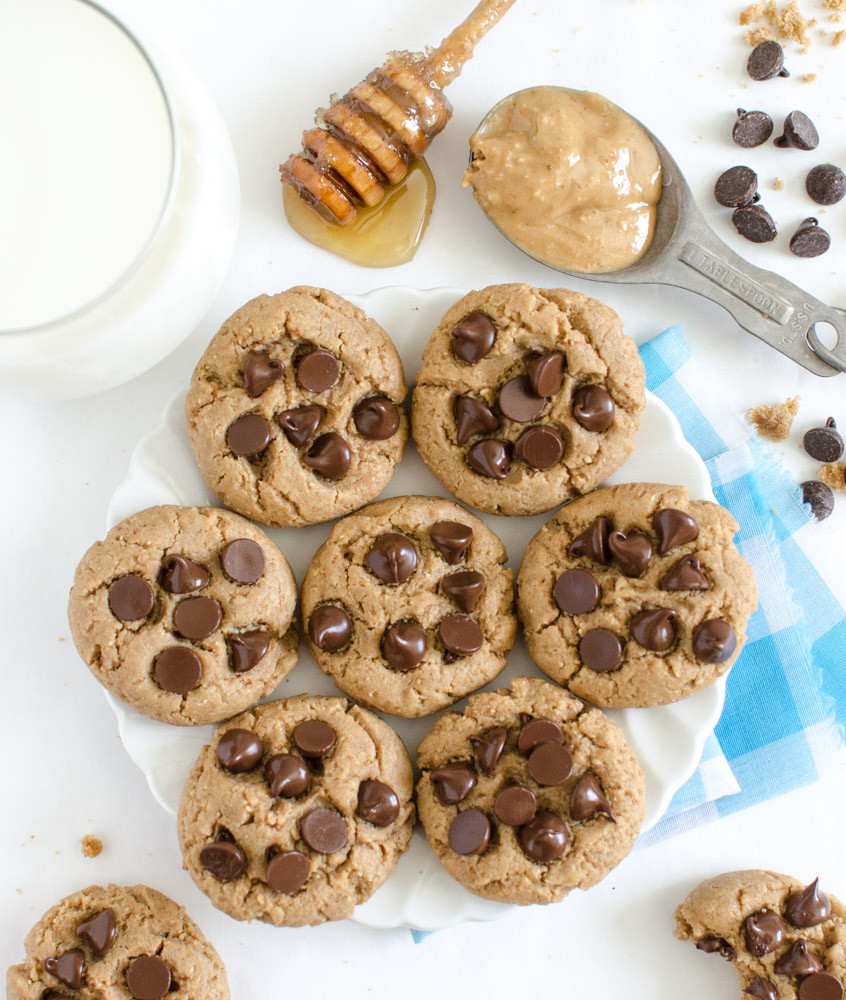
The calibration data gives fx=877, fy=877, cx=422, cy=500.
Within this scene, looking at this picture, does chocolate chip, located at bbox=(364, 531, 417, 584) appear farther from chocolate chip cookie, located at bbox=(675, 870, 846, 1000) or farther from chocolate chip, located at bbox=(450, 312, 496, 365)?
chocolate chip cookie, located at bbox=(675, 870, 846, 1000)

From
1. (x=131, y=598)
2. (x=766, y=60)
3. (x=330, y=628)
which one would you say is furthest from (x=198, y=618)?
(x=766, y=60)

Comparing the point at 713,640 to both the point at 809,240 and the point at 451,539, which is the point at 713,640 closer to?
the point at 451,539

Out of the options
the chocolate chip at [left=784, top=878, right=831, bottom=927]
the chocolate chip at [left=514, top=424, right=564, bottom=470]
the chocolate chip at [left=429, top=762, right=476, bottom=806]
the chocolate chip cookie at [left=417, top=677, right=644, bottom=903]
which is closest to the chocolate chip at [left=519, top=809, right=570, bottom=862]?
the chocolate chip cookie at [left=417, top=677, right=644, bottom=903]

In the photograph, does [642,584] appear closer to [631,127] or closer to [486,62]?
[631,127]

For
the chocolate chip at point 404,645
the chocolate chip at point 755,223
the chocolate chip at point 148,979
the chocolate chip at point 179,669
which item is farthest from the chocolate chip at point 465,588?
the chocolate chip at point 755,223

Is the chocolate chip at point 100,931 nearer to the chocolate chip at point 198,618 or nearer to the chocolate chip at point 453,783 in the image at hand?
the chocolate chip at point 198,618

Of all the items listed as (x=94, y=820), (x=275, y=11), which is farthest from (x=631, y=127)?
(x=94, y=820)
